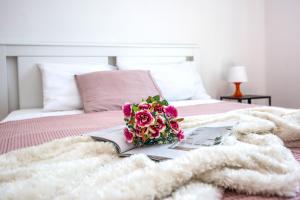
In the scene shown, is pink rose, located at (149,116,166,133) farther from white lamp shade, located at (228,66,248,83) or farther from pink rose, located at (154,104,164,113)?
white lamp shade, located at (228,66,248,83)

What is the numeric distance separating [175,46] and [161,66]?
42 centimetres

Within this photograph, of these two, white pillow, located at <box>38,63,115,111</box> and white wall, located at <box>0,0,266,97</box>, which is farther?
white wall, located at <box>0,0,266,97</box>

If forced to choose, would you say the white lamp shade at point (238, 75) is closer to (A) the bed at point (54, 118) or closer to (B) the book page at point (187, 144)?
(A) the bed at point (54, 118)

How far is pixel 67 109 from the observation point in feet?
6.11

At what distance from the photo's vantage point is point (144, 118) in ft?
2.58

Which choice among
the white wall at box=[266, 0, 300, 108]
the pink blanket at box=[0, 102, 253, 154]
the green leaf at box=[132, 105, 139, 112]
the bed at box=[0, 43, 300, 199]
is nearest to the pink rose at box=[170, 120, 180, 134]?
the green leaf at box=[132, 105, 139, 112]

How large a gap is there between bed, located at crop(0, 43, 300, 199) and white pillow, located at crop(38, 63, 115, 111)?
0.08 metres

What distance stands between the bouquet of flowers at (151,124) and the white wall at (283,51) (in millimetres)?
2514

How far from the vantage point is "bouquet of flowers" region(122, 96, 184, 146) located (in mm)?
768

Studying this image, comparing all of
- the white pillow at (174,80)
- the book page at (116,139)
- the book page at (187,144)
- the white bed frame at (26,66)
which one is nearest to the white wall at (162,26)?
the white bed frame at (26,66)

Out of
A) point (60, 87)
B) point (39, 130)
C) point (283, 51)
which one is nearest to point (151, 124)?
point (39, 130)

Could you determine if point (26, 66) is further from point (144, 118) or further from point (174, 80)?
point (144, 118)

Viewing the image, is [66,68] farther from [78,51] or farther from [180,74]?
[180,74]

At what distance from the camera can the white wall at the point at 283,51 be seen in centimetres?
284
